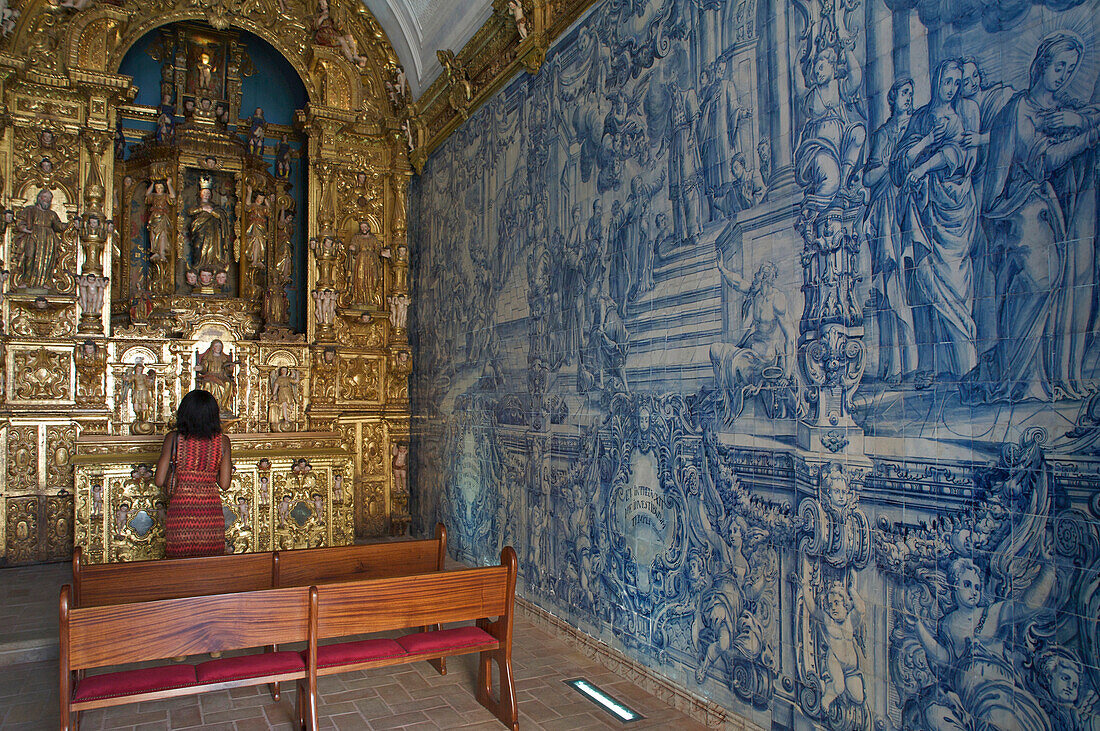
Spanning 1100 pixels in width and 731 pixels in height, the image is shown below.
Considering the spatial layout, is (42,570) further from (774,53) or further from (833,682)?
(774,53)

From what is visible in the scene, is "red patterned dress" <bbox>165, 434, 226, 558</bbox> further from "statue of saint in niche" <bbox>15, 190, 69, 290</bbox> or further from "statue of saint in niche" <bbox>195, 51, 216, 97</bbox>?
"statue of saint in niche" <bbox>195, 51, 216, 97</bbox>

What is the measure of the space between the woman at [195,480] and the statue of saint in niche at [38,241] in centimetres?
391

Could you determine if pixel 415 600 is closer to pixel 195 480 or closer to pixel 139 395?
pixel 195 480

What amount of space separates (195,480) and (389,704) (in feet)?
8.05

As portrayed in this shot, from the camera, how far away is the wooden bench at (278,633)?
3.29m

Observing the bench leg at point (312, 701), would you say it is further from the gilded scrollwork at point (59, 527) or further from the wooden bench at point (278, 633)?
the gilded scrollwork at point (59, 527)

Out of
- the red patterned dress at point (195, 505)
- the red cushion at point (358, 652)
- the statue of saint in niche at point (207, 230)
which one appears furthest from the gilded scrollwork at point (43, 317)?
the red cushion at point (358, 652)

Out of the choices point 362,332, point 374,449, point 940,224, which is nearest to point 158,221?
point 362,332

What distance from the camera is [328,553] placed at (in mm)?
4941

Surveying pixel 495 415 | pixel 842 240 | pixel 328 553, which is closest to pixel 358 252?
pixel 495 415

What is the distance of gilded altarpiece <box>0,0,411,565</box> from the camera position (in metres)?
8.11

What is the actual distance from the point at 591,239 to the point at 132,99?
6.61m

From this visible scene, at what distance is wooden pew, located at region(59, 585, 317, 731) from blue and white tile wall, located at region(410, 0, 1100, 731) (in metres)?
2.24

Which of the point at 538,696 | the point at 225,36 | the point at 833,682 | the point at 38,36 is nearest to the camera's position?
the point at 833,682
